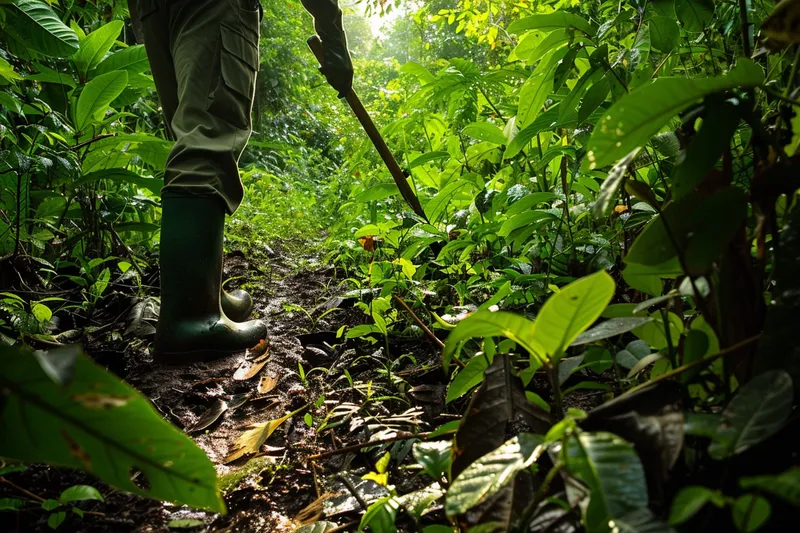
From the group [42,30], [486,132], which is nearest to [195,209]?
[486,132]

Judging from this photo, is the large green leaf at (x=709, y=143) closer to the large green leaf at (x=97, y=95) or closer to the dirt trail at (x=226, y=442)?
the dirt trail at (x=226, y=442)

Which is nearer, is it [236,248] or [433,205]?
[433,205]

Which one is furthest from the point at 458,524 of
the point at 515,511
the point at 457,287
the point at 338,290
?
the point at 338,290

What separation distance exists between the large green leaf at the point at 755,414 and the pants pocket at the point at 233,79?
1846 millimetres

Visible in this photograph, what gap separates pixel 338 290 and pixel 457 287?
104cm

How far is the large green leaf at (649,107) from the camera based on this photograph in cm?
49

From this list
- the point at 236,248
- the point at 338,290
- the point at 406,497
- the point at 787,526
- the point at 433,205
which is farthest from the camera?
the point at 236,248

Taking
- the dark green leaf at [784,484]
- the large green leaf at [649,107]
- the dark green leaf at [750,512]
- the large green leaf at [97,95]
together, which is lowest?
the dark green leaf at [750,512]

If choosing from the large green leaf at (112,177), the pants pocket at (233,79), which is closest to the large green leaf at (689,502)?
the pants pocket at (233,79)

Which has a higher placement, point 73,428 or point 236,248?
point 236,248

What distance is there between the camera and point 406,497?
0.69m

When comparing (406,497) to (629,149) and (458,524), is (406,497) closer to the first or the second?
(458,524)

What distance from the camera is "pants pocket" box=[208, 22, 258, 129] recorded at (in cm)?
183

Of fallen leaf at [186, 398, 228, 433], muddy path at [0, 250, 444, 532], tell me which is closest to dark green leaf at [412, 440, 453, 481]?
muddy path at [0, 250, 444, 532]
